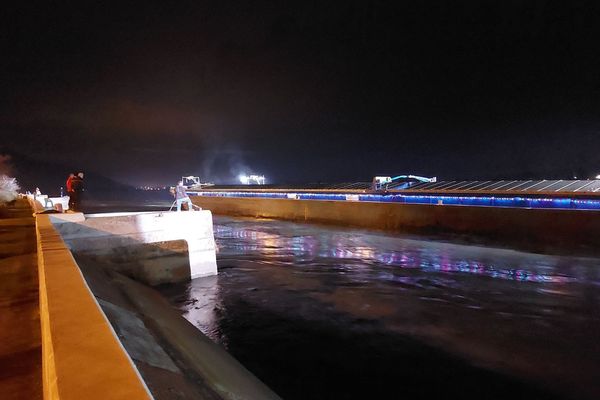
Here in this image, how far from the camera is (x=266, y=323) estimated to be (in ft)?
27.4

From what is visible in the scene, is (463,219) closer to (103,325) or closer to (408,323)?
(408,323)

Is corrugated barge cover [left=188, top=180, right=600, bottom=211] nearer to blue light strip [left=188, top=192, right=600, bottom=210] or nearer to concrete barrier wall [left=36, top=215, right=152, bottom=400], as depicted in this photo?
blue light strip [left=188, top=192, right=600, bottom=210]

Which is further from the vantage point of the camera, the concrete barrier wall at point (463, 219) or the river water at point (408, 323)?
the concrete barrier wall at point (463, 219)

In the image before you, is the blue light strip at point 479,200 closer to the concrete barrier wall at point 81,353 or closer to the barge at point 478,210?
the barge at point 478,210

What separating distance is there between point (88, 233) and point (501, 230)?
57.3ft

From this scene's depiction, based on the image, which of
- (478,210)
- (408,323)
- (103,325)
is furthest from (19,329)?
(478,210)

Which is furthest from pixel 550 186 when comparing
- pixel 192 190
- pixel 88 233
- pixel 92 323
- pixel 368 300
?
pixel 192 190

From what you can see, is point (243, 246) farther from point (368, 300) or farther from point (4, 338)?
point (4, 338)

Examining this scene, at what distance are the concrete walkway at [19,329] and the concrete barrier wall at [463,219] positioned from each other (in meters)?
18.5

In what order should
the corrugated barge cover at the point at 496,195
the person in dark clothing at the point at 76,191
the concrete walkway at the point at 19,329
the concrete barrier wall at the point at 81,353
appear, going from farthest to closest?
the corrugated barge cover at the point at 496,195
the person in dark clothing at the point at 76,191
the concrete walkway at the point at 19,329
the concrete barrier wall at the point at 81,353

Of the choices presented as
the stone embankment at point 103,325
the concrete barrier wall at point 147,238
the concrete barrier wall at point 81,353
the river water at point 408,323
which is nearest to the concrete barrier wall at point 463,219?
the river water at point 408,323

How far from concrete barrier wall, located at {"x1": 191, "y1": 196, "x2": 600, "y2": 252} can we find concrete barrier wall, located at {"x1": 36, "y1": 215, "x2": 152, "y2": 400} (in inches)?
724

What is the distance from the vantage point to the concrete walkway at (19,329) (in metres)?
3.29

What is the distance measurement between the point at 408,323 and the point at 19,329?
692 centimetres
